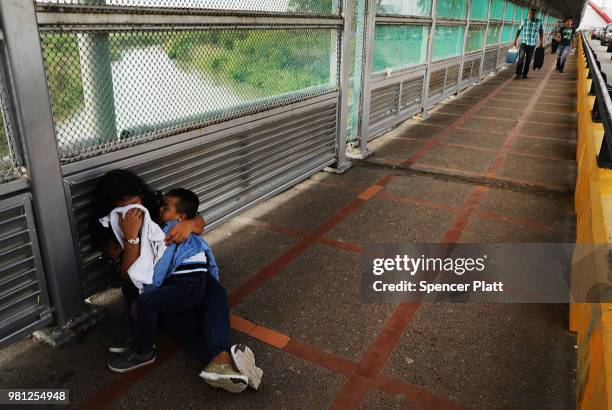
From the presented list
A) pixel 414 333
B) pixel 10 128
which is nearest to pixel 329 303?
pixel 414 333

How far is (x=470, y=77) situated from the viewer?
12266 mm

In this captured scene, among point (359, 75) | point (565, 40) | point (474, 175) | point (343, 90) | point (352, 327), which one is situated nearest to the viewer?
point (352, 327)

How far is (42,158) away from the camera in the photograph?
2.23 meters

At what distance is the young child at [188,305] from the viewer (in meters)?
2.15

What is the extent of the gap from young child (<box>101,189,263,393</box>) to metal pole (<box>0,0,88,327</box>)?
276 mm

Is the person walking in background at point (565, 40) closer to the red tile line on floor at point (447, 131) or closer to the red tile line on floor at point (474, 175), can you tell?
the red tile line on floor at point (447, 131)

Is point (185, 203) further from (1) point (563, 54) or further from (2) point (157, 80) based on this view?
(1) point (563, 54)

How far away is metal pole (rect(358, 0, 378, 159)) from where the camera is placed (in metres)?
5.46

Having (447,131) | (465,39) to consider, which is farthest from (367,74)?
(465,39)

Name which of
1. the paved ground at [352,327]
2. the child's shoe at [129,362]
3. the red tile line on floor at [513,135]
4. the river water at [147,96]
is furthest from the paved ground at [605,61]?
the child's shoe at [129,362]

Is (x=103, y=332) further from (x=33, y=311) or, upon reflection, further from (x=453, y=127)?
(x=453, y=127)

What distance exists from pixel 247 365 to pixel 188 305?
453 millimetres

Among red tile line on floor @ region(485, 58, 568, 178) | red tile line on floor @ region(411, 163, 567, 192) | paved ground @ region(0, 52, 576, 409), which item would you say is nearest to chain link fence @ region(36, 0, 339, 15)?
paved ground @ region(0, 52, 576, 409)

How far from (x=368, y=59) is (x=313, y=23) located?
144 centimetres
